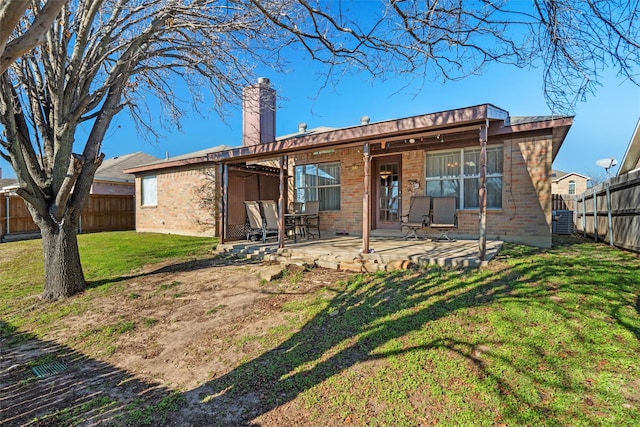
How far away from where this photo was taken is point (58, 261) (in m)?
5.66

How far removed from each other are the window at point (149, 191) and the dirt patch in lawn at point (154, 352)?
31.3 ft

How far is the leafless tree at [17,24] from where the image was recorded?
1.48 metres

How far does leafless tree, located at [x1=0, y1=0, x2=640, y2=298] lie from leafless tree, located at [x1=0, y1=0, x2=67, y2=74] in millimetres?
2657

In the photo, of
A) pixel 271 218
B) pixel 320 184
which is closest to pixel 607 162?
pixel 320 184

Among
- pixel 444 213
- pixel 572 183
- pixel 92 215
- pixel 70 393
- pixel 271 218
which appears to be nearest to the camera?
pixel 70 393

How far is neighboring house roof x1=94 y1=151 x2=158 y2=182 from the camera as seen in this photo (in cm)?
1798

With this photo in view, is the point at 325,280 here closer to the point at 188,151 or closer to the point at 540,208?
the point at 540,208

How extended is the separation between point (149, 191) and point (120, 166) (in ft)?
24.9

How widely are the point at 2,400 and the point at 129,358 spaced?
1.02m

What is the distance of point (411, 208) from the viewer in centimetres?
829

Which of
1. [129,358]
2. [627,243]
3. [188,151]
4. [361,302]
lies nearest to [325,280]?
[361,302]

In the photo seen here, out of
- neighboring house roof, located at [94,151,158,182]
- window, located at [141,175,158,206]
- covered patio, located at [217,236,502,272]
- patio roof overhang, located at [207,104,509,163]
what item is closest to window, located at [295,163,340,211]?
patio roof overhang, located at [207,104,509,163]

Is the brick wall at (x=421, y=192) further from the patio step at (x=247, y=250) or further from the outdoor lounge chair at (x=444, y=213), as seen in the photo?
the patio step at (x=247, y=250)

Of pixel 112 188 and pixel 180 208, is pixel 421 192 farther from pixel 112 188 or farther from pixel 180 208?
pixel 112 188
